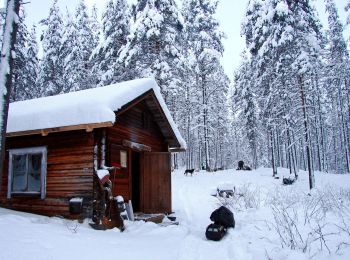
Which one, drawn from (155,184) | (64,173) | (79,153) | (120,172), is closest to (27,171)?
(64,173)

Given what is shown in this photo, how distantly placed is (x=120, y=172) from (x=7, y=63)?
17.0ft

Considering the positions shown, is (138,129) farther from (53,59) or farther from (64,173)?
(53,59)

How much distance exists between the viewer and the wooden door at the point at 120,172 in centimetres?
1053

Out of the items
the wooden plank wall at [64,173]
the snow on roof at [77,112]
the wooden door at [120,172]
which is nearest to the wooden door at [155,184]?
the wooden door at [120,172]

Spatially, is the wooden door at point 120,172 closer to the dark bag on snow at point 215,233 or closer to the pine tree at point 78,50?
the dark bag on snow at point 215,233

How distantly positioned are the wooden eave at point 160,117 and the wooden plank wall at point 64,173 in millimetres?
2143

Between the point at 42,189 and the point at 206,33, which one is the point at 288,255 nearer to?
the point at 42,189

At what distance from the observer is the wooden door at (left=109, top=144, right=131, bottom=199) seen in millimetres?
10531

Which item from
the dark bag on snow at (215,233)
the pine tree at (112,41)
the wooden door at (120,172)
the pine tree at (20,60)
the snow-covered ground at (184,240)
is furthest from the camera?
the pine tree at (112,41)

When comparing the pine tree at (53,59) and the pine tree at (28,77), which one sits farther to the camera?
the pine tree at (53,59)

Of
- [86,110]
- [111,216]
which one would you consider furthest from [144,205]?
[86,110]

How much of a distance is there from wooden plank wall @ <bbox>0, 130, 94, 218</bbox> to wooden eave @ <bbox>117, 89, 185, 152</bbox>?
7.03 ft

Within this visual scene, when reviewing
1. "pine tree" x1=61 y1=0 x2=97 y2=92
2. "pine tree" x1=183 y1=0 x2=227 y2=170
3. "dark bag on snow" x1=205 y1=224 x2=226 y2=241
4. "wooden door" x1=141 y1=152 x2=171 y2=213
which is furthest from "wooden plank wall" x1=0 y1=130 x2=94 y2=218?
"pine tree" x1=183 y1=0 x2=227 y2=170

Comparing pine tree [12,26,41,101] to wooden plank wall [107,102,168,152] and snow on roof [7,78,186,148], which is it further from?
snow on roof [7,78,186,148]
